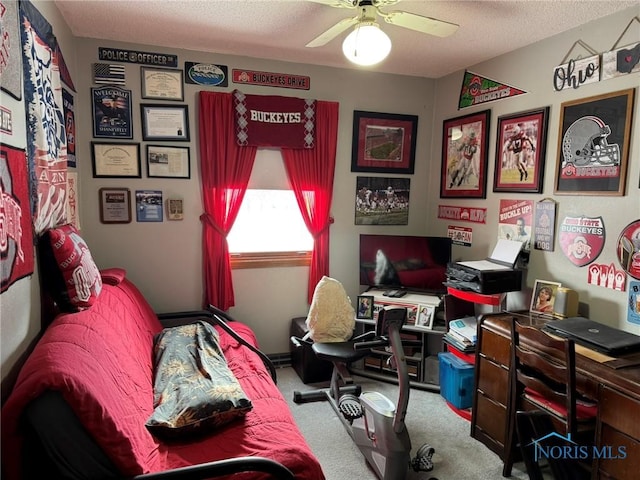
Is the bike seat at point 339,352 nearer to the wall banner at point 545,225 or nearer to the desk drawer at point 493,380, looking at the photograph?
Result: the desk drawer at point 493,380

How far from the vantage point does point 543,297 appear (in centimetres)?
250

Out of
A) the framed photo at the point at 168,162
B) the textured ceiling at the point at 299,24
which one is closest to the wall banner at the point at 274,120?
the textured ceiling at the point at 299,24

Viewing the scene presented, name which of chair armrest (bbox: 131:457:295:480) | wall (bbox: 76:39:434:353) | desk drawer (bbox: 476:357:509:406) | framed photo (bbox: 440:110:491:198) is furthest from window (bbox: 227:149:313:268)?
chair armrest (bbox: 131:457:295:480)

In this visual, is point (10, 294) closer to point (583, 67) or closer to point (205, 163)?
point (205, 163)

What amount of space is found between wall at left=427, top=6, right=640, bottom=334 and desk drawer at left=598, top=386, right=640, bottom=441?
0.70m

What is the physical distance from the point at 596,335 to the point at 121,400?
2157 mm

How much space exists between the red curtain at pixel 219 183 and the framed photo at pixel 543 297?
7.12 feet

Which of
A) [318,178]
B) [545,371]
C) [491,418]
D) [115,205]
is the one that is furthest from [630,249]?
[115,205]

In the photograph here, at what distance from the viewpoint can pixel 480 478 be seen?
7.09 ft

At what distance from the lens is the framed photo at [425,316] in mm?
3131

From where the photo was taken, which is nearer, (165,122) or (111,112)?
(111,112)

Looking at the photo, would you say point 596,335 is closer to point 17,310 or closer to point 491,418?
point 491,418

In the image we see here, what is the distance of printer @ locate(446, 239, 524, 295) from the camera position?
104 inches

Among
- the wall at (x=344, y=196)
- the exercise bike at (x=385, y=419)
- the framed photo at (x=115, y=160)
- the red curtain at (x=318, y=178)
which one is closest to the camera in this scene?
the exercise bike at (x=385, y=419)
